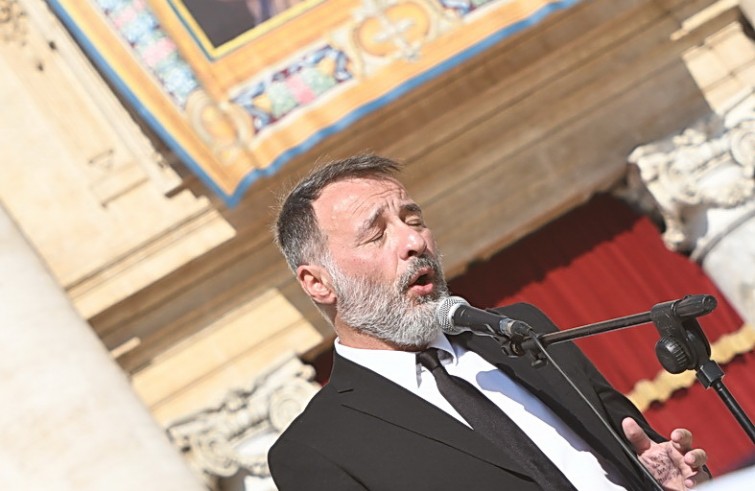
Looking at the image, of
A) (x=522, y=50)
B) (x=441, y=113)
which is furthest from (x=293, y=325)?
(x=522, y=50)

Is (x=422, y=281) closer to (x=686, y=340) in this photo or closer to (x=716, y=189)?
(x=686, y=340)

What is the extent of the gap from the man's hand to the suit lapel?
0.24 meters

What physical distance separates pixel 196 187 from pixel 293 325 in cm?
76

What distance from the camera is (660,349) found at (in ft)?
5.25

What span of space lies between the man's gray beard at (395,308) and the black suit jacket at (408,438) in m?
0.08

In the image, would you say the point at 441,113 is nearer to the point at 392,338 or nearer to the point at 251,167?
the point at 251,167

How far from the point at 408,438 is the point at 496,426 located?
145mm

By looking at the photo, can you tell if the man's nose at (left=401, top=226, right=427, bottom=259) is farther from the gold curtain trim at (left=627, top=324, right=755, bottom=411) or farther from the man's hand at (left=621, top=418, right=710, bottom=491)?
the gold curtain trim at (left=627, top=324, right=755, bottom=411)

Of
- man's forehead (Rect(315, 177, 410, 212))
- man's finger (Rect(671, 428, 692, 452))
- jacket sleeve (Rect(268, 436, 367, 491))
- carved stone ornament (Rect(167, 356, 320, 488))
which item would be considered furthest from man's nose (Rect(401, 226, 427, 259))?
carved stone ornament (Rect(167, 356, 320, 488))

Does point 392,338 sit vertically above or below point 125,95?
below

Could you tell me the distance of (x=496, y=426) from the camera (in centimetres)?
184

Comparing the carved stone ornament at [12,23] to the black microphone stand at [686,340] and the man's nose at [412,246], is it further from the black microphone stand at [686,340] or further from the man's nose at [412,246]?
the black microphone stand at [686,340]

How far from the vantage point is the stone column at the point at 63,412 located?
3.49 meters

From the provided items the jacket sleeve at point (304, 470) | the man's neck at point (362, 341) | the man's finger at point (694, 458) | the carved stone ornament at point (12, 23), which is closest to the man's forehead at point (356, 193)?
the man's neck at point (362, 341)
